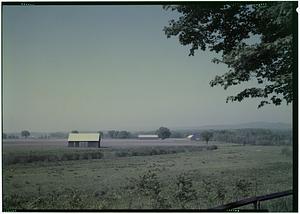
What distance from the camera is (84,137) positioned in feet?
15.3

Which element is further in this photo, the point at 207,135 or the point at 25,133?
the point at 207,135

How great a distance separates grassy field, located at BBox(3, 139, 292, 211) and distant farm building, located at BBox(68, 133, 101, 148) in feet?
0.24

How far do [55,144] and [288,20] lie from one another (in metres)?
2.68

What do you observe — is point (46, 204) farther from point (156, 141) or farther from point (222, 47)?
point (222, 47)

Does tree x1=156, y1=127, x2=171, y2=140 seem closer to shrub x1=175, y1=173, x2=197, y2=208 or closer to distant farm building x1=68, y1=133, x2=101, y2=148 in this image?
shrub x1=175, y1=173, x2=197, y2=208

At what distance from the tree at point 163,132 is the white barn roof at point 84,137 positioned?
641mm

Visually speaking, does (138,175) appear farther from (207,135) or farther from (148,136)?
(207,135)

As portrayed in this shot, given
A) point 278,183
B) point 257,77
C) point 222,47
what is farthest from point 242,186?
point 222,47

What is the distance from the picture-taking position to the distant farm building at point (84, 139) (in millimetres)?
4664

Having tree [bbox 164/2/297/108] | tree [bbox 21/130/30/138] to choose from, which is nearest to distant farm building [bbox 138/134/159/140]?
tree [bbox 164/2/297/108]

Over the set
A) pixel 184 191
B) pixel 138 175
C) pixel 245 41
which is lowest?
pixel 184 191

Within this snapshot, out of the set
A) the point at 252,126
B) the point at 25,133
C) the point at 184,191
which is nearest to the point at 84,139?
the point at 25,133

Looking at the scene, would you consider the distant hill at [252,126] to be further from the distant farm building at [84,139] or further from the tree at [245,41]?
the distant farm building at [84,139]

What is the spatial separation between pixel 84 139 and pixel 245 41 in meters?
1.96
